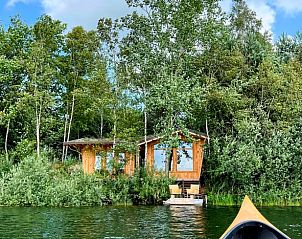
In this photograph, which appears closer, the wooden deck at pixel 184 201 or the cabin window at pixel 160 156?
Answer: the wooden deck at pixel 184 201

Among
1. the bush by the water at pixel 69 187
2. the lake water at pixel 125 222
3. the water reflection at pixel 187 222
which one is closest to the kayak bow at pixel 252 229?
the lake water at pixel 125 222

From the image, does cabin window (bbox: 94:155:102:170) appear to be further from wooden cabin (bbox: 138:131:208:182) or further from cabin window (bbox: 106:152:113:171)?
wooden cabin (bbox: 138:131:208:182)

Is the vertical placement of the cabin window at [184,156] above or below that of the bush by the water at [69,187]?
above

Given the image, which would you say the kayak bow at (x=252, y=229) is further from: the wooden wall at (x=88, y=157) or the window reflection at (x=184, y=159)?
the wooden wall at (x=88, y=157)

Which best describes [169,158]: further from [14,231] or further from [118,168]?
[14,231]

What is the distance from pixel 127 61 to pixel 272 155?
9953 millimetres

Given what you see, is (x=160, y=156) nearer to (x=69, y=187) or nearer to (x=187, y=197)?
(x=187, y=197)

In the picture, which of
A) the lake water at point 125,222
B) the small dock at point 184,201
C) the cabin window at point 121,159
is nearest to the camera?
the lake water at point 125,222

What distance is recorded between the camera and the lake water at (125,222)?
13836mm

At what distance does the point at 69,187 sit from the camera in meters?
23.2

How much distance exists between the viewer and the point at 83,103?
33219mm

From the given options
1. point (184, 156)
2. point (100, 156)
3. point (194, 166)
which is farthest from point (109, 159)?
point (194, 166)

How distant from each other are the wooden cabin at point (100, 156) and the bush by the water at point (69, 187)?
2.17m

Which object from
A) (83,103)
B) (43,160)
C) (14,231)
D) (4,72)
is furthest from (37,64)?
(14,231)
